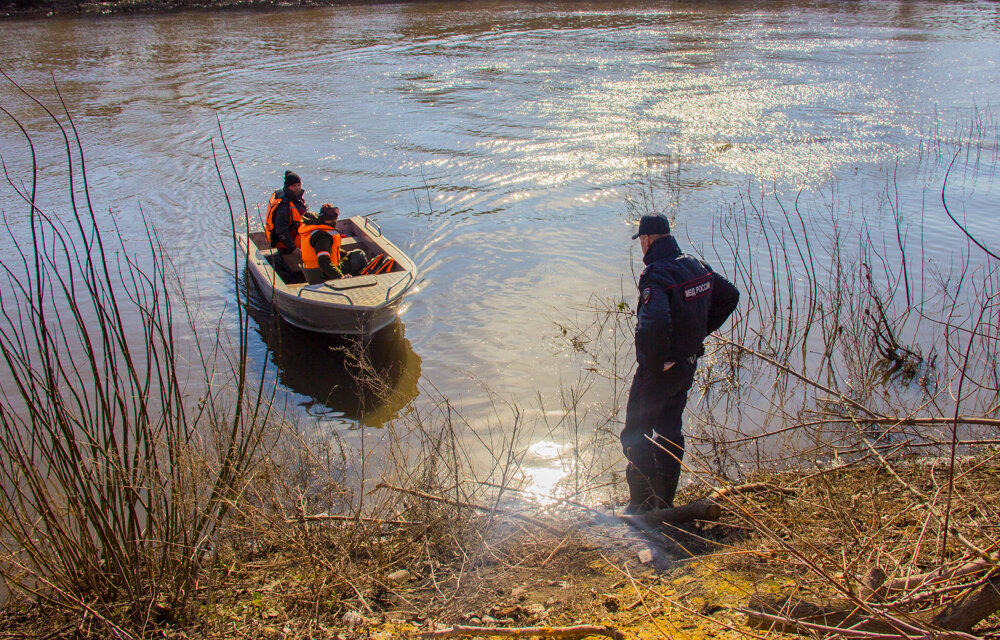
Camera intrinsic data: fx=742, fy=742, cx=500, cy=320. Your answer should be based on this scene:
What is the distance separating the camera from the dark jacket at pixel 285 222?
30.6 feet

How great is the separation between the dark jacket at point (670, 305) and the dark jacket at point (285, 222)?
19.4 ft

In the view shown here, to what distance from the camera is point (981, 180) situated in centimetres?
1267

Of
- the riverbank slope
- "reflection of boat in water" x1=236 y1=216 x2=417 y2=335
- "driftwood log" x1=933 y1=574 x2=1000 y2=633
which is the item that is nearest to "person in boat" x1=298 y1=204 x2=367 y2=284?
"reflection of boat in water" x1=236 y1=216 x2=417 y2=335

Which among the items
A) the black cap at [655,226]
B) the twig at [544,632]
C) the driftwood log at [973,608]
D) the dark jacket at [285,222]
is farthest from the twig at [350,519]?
the dark jacket at [285,222]

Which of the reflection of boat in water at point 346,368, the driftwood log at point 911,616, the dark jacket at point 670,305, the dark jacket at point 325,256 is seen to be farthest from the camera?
the dark jacket at point 325,256

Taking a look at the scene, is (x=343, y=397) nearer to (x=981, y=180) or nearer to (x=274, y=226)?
(x=274, y=226)

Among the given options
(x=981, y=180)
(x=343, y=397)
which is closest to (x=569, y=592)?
(x=343, y=397)

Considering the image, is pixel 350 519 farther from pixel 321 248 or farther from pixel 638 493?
pixel 321 248

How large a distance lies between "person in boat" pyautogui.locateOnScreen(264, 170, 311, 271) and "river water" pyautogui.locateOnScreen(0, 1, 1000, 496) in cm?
88

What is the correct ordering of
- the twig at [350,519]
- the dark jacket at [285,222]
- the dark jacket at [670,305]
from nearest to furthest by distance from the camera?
the twig at [350,519] → the dark jacket at [670,305] → the dark jacket at [285,222]

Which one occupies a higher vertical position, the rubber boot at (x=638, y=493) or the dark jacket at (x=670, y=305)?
the dark jacket at (x=670, y=305)

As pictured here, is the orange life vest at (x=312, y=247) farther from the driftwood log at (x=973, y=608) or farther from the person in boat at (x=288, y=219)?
the driftwood log at (x=973, y=608)

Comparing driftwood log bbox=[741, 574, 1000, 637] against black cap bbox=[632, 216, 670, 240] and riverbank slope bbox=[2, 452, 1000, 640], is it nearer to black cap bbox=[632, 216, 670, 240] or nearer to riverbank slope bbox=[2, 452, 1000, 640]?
riverbank slope bbox=[2, 452, 1000, 640]

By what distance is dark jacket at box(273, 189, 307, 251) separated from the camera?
933 cm
